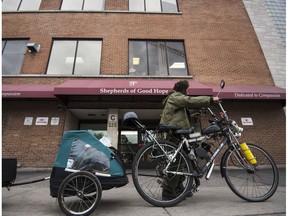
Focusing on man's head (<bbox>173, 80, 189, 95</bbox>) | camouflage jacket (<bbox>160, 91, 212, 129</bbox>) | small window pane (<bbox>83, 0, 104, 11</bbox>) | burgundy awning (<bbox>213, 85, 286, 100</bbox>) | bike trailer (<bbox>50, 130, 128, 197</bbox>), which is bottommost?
bike trailer (<bbox>50, 130, 128, 197</bbox>)

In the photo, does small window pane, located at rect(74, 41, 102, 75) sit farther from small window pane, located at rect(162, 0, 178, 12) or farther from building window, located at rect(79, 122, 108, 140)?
small window pane, located at rect(162, 0, 178, 12)

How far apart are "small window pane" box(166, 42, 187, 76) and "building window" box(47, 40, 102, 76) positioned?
11.6ft

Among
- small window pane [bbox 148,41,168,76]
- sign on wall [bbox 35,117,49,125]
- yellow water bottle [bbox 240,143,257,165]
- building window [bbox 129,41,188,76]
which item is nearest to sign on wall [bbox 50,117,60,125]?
sign on wall [bbox 35,117,49,125]

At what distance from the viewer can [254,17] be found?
44.3 ft

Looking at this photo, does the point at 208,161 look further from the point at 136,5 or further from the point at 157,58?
the point at 136,5

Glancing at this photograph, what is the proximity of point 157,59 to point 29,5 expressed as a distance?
7955mm

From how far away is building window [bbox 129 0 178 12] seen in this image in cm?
1362

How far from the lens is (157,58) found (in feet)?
39.9

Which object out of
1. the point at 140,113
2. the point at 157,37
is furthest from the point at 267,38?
the point at 140,113

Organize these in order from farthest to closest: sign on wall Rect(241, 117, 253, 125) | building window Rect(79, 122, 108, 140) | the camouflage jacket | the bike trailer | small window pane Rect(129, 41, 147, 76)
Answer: building window Rect(79, 122, 108, 140)
small window pane Rect(129, 41, 147, 76)
sign on wall Rect(241, 117, 253, 125)
the camouflage jacket
the bike trailer

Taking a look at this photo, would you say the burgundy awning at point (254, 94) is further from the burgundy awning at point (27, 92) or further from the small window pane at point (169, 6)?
the burgundy awning at point (27, 92)

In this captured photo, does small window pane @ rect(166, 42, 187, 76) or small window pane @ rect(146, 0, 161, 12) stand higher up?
small window pane @ rect(146, 0, 161, 12)

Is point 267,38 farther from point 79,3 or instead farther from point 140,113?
point 79,3

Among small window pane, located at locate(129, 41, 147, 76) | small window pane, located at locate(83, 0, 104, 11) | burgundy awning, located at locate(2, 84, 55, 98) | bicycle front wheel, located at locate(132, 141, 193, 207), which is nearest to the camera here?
bicycle front wheel, located at locate(132, 141, 193, 207)
